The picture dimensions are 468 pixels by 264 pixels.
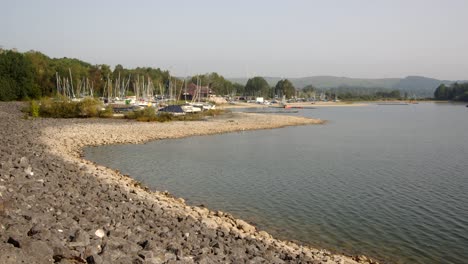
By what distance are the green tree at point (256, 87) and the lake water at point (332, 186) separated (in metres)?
142

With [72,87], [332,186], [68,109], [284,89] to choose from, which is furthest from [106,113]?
[284,89]

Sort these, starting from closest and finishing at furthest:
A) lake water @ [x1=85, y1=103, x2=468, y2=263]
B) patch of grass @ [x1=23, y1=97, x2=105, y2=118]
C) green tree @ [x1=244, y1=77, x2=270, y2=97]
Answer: lake water @ [x1=85, y1=103, x2=468, y2=263] < patch of grass @ [x1=23, y1=97, x2=105, y2=118] < green tree @ [x1=244, y1=77, x2=270, y2=97]

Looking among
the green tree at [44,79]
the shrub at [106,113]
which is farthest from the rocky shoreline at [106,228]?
the green tree at [44,79]

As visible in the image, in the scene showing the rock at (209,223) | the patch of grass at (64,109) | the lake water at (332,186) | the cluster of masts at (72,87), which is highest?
the cluster of masts at (72,87)

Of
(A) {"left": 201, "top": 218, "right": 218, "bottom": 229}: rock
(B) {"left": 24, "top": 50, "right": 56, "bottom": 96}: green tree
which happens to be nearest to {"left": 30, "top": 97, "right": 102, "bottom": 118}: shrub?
(B) {"left": 24, "top": 50, "right": 56, "bottom": 96}: green tree

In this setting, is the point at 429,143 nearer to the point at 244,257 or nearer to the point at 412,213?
the point at 412,213

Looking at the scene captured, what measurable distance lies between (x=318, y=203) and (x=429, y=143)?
2832cm

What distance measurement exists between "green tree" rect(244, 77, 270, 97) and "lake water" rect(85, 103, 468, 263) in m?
142

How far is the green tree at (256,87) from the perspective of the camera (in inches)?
7165

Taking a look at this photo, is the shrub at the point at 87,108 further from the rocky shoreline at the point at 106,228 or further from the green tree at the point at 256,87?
the green tree at the point at 256,87

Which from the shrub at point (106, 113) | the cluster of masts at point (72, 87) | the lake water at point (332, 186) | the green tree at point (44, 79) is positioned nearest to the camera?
the lake water at point (332, 186)

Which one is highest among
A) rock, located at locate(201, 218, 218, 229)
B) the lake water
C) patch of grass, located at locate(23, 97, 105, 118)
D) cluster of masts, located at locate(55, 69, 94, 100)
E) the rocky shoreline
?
cluster of masts, located at locate(55, 69, 94, 100)

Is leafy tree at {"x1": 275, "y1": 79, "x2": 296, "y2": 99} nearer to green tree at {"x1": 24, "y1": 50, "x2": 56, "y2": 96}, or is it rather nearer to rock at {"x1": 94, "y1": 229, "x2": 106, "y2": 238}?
green tree at {"x1": 24, "y1": 50, "x2": 56, "y2": 96}

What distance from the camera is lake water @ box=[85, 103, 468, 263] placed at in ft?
45.9
